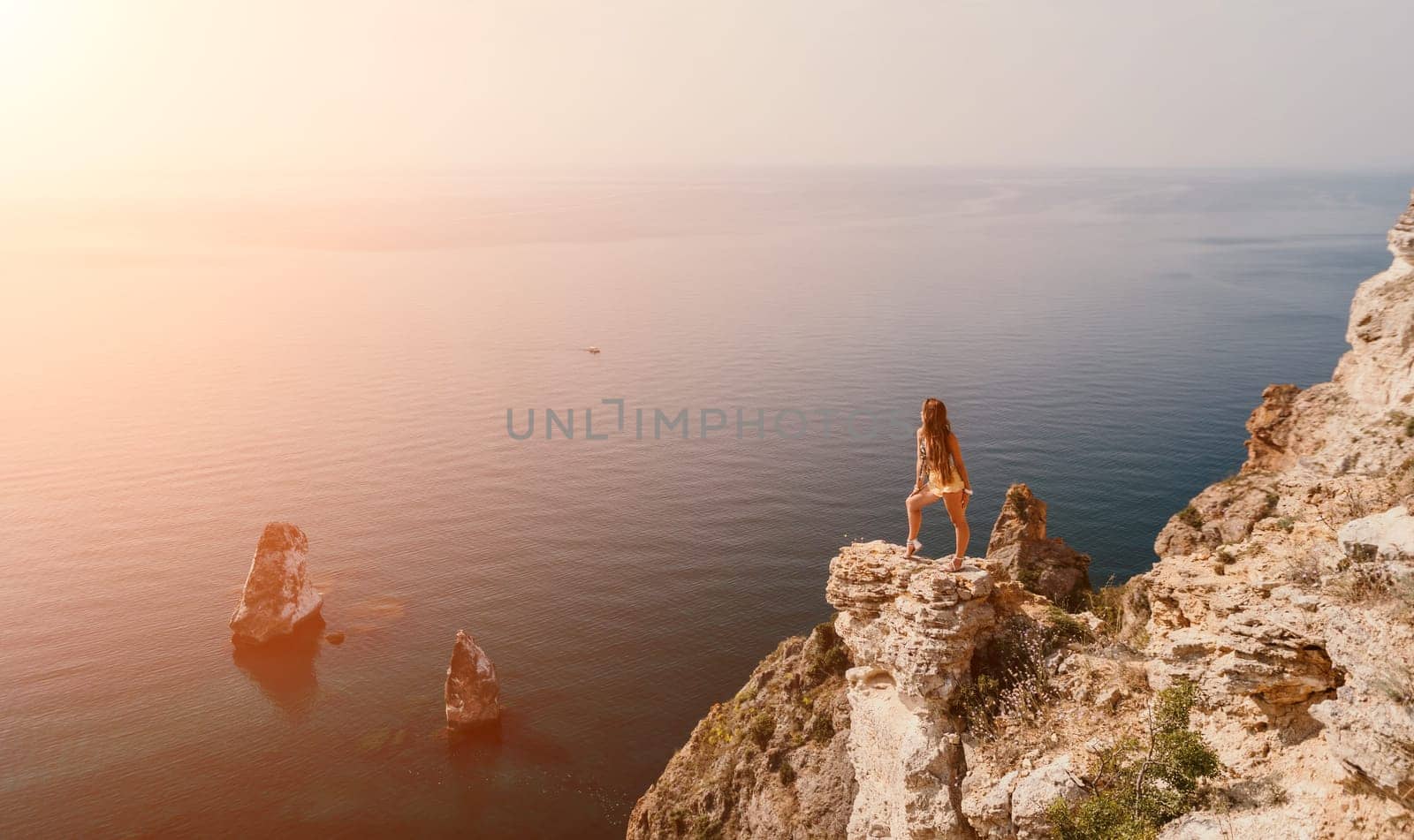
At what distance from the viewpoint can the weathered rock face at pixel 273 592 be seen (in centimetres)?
6000

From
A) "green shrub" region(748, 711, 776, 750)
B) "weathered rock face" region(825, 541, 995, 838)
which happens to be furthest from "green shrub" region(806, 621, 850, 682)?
"weathered rock face" region(825, 541, 995, 838)

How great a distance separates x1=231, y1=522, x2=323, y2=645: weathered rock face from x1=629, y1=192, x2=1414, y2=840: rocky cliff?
137 ft

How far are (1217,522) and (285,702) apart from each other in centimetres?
5702

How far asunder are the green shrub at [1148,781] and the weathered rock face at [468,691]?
131ft

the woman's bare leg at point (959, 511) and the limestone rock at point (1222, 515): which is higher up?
the woman's bare leg at point (959, 511)

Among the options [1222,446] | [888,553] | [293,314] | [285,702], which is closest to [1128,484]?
[1222,446]

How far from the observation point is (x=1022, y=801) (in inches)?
658

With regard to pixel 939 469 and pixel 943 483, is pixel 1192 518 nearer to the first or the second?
pixel 943 483

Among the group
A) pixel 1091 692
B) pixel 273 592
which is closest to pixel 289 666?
pixel 273 592

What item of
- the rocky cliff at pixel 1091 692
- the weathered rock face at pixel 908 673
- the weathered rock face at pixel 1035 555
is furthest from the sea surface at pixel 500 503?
the weathered rock face at pixel 908 673

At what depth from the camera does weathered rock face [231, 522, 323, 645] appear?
60000mm

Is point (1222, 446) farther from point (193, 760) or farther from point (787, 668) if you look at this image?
point (193, 760)

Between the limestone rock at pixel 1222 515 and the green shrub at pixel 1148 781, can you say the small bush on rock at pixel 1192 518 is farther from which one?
the green shrub at pixel 1148 781

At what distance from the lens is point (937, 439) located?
1800 cm
